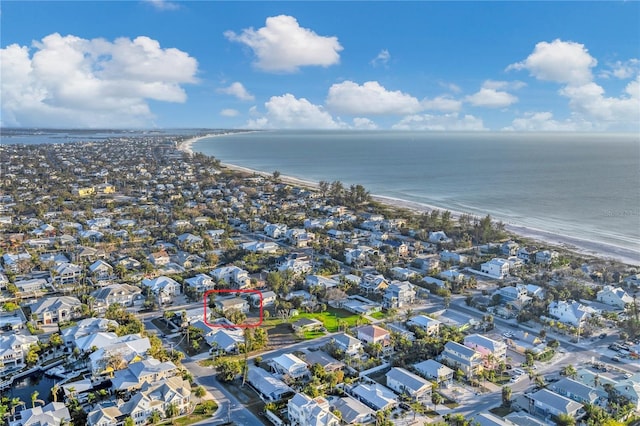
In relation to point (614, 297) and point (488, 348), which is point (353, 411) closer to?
point (488, 348)

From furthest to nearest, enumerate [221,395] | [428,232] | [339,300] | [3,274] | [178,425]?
[428,232], [3,274], [339,300], [221,395], [178,425]

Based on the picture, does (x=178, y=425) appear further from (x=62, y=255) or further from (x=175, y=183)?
(x=175, y=183)

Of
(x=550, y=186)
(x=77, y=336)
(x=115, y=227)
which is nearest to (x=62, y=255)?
(x=115, y=227)

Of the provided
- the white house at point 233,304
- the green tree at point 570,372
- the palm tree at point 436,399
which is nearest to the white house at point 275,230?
the white house at point 233,304

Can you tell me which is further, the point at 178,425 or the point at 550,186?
the point at 550,186

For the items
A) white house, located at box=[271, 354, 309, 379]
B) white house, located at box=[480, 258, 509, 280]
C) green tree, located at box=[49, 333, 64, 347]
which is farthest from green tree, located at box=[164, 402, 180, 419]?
white house, located at box=[480, 258, 509, 280]

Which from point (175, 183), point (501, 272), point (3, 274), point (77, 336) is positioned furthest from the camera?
point (175, 183)
